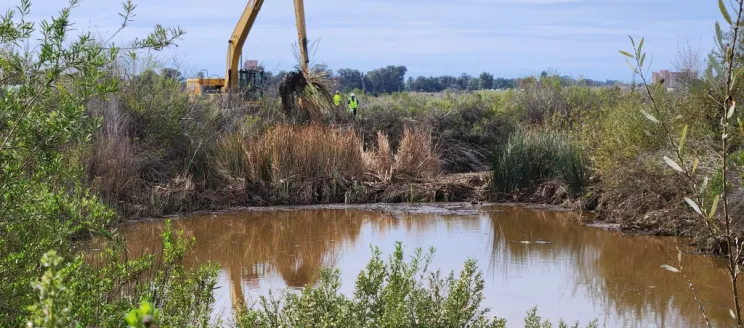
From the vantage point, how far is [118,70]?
16.2m

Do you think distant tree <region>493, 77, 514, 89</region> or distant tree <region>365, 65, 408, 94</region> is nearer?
distant tree <region>365, 65, 408, 94</region>

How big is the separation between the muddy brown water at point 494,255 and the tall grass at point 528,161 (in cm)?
82

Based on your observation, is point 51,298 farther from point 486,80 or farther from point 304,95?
point 486,80

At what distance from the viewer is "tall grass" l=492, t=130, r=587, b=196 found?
15109 millimetres

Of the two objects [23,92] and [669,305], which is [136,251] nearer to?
[669,305]

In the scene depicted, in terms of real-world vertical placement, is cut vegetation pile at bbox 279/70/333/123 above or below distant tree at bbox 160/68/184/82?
below

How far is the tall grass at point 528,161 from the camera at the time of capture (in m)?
15.1

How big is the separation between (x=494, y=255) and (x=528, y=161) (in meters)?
4.63

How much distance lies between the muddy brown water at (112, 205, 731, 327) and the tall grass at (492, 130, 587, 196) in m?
0.82

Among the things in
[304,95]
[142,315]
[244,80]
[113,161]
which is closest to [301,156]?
[113,161]

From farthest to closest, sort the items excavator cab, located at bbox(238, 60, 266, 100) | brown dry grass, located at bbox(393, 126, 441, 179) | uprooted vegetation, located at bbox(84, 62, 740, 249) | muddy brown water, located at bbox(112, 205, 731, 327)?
excavator cab, located at bbox(238, 60, 266, 100) → brown dry grass, located at bbox(393, 126, 441, 179) → uprooted vegetation, located at bbox(84, 62, 740, 249) → muddy brown water, located at bbox(112, 205, 731, 327)

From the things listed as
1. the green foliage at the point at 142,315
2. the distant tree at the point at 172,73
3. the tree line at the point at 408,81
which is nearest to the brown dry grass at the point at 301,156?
the distant tree at the point at 172,73

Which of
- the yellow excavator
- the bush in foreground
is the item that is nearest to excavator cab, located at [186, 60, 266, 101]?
the yellow excavator

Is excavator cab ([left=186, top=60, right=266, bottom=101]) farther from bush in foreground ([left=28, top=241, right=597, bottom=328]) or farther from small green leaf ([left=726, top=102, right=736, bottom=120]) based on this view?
small green leaf ([left=726, top=102, right=736, bottom=120])
